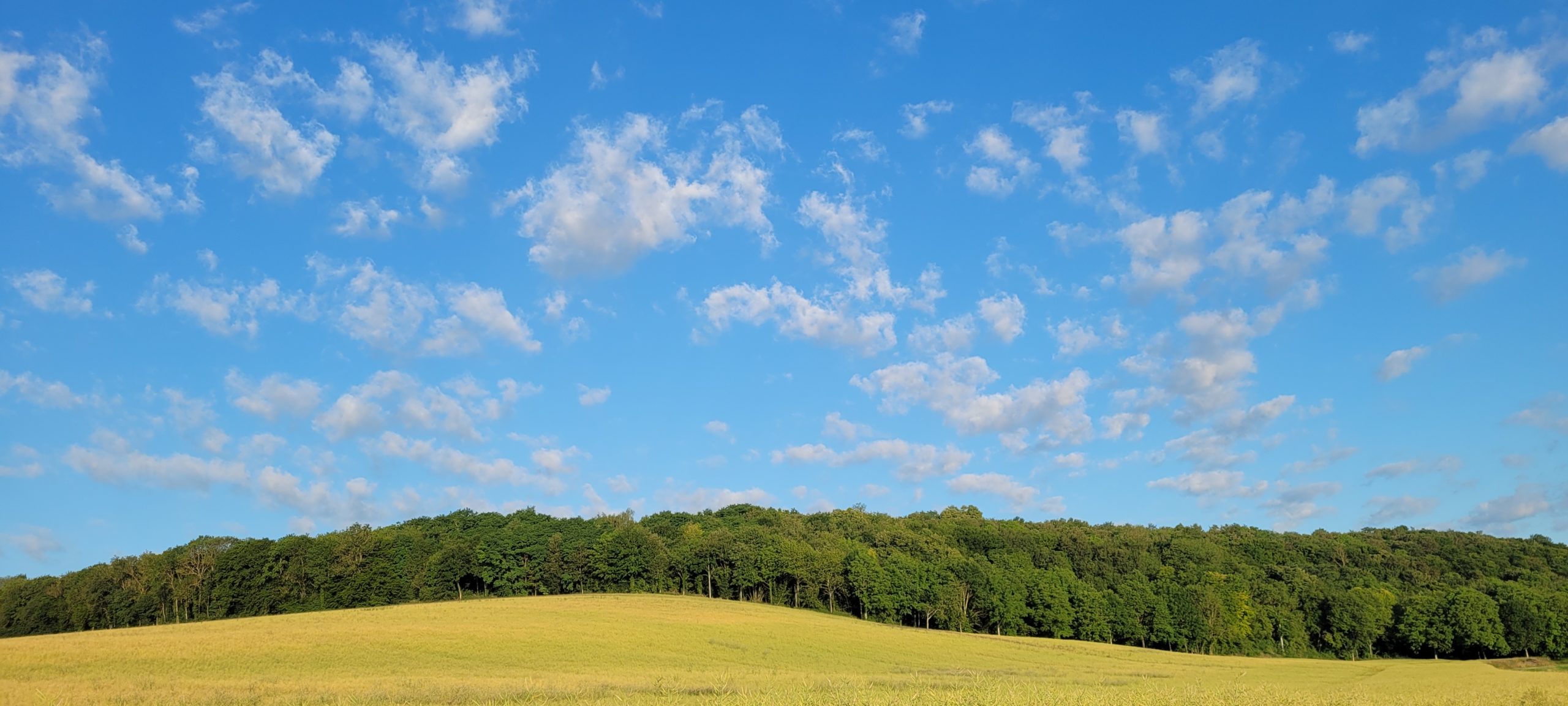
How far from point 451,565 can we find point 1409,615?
12080 centimetres

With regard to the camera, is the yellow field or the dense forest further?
the dense forest

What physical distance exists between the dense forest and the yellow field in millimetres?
23054

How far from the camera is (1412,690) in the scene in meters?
19.3

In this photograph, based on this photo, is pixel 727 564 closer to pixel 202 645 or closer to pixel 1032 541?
pixel 1032 541

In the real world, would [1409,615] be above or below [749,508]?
below

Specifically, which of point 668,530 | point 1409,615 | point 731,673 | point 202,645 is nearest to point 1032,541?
point 1409,615

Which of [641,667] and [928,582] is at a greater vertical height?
[641,667]

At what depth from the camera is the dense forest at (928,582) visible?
101m

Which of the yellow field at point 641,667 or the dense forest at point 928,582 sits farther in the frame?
the dense forest at point 928,582

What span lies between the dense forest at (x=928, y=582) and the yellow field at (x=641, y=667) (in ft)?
75.6

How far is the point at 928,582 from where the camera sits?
353ft

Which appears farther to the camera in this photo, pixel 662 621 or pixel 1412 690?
pixel 662 621

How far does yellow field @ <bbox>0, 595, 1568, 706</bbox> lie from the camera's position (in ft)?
48.9

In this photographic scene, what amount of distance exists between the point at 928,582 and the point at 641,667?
70983 millimetres
